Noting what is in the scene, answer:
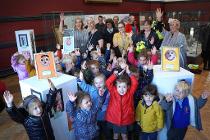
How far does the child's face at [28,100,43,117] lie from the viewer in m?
1.88

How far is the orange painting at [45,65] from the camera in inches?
87.1

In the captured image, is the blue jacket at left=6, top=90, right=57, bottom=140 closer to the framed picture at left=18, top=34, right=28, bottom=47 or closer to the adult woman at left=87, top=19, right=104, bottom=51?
the adult woman at left=87, top=19, right=104, bottom=51

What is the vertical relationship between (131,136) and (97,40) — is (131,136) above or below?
below

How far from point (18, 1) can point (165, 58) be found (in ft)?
14.1

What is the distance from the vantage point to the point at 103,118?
2457 mm

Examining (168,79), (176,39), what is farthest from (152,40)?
(168,79)

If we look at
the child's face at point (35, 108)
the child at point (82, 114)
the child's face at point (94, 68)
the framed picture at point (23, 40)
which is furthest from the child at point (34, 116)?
the framed picture at point (23, 40)

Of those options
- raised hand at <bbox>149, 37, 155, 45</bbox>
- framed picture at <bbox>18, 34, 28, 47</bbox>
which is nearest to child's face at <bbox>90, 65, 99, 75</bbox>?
raised hand at <bbox>149, 37, 155, 45</bbox>

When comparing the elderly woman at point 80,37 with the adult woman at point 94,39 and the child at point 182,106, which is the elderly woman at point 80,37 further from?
the child at point 182,106

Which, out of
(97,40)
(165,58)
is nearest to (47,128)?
(165,58)

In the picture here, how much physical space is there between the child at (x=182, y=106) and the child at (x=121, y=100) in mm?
317

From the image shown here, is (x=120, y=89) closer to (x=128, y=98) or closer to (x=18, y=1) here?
(x=128, y=98)

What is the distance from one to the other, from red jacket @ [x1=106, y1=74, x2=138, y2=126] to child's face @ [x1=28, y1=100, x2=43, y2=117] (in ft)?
2.28

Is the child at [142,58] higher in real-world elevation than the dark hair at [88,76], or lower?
higher
